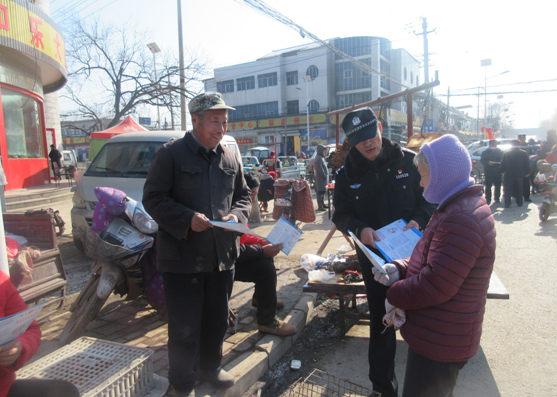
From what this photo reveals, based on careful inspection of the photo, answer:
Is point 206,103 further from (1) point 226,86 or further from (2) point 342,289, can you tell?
(1) point 226,86

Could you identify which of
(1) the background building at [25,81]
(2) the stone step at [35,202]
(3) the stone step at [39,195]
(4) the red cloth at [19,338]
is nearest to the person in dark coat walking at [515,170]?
(4) the red cloth at [19,338]

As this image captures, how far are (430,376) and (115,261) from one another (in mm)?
2747

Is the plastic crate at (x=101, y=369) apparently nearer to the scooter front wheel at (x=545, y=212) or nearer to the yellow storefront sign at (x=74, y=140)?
the scooter front wheel at (x=545, y=212)

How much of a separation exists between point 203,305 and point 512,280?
183 inches

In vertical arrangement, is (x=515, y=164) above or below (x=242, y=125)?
below

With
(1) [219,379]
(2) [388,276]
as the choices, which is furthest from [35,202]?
(2) [388,276]

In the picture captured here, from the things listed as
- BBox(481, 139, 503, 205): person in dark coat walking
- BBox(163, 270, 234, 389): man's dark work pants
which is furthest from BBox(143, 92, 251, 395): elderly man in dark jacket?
BBox(481, 139, 503, 205): person in dark coat walking

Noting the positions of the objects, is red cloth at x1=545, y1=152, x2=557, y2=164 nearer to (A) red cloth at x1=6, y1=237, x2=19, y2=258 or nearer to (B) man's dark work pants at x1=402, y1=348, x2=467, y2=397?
(B) man's dark work pants at x1=402, y1=348, x2=467, y2=397

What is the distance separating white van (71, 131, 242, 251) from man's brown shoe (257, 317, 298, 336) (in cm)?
310

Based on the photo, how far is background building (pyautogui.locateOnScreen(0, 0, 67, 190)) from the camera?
12016mm

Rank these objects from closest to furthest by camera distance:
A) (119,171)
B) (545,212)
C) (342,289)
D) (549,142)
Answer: (342,289), (119,171), (545,212), (549,142)

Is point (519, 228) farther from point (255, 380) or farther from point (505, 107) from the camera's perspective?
point (505, 107)

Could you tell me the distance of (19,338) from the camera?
174 cm

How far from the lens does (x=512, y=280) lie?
5.06 m
